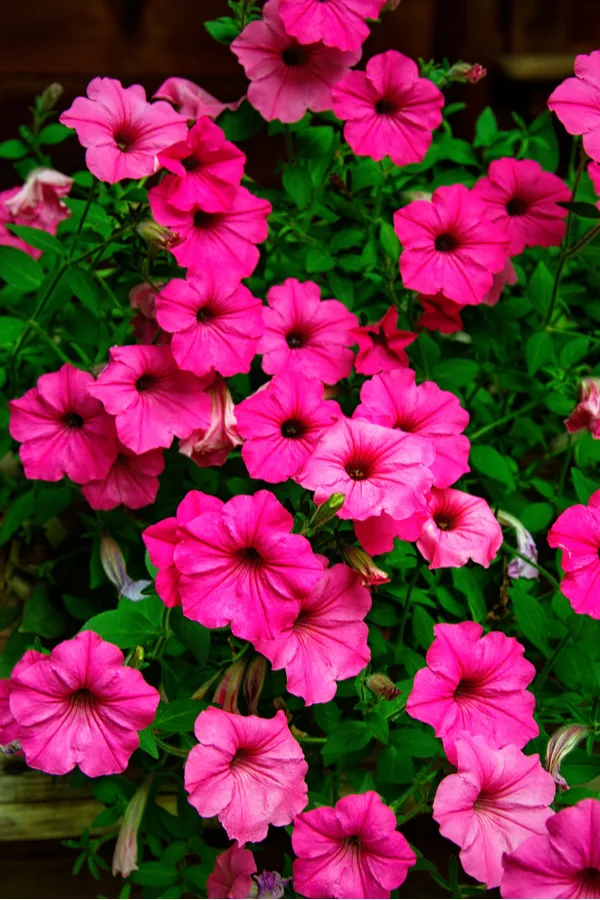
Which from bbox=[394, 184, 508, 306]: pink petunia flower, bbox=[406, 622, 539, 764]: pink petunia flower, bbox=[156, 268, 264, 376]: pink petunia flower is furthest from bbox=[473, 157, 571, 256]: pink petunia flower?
bbox=[406, 622, 539, 764]: pink petunia flower

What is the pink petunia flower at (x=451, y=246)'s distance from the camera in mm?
786

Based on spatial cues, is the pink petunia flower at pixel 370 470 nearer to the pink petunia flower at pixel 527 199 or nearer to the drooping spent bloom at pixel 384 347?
the drooping spent bloom at pixel 384 347

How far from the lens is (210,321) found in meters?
0.75

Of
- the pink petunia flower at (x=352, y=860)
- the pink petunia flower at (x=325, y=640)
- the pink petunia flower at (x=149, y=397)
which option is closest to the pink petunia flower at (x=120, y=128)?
the pink petunia flower at (x=149, y=397)

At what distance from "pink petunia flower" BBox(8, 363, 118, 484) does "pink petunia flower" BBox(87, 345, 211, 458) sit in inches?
1.3

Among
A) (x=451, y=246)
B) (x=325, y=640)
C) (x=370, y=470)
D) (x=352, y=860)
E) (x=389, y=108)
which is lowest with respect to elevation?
(x=352, y=860)

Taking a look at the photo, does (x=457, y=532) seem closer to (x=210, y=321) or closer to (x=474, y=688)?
(x=474, y=688)

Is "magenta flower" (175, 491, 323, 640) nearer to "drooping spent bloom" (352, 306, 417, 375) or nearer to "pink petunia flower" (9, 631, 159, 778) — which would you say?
"pink petunia flower" (9, 631, 159, 778)

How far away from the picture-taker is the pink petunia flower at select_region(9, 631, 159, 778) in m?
0.62

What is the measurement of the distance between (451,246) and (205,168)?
9.0 inches

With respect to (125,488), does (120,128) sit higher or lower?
higher

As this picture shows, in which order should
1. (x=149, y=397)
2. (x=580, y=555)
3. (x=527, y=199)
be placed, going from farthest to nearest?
(x=527, y=199)
(x=149, y=397)
(x=580, y=555)

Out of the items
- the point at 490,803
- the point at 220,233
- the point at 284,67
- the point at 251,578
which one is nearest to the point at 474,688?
the point at 490,803

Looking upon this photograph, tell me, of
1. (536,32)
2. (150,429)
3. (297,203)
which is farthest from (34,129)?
(536,32)
